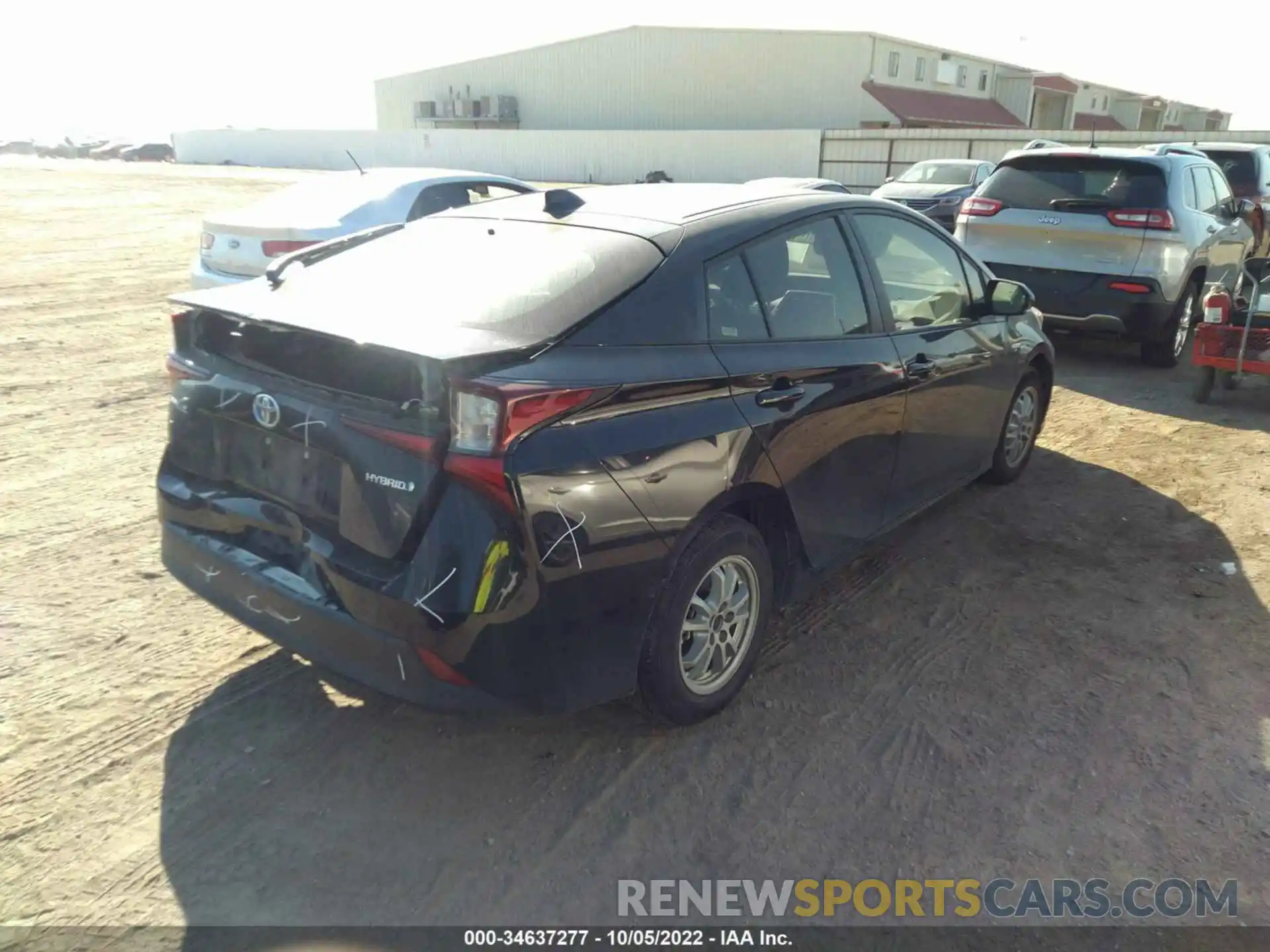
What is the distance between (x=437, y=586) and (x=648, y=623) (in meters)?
0.70

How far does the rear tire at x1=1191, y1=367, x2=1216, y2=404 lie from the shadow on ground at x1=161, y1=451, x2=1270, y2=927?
13.0 feet

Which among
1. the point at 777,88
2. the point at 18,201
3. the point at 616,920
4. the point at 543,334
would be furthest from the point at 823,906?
the point at 777,88

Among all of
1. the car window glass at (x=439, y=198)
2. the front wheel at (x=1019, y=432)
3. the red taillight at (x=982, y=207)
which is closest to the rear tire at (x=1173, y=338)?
the red taillight at (x=982, y=207)

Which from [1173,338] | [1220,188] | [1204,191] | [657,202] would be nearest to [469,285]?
[657,202]

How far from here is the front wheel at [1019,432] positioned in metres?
5.23

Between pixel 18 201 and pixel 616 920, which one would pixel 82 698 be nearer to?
pixel 616 920

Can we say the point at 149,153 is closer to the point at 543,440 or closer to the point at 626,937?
the point at 543,440

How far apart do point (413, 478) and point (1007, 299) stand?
3.50 m

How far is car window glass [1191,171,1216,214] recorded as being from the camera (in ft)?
28.2

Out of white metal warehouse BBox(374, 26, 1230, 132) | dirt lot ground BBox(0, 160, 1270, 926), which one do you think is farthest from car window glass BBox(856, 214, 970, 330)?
white metal warehouse BBox(374, 26, 1230, 132)

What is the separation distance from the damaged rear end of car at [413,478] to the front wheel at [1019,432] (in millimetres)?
3072

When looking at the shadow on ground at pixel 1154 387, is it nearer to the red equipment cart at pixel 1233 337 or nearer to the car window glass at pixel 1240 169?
the red equipment cart at pixel 1233 337

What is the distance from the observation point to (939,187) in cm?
1697
